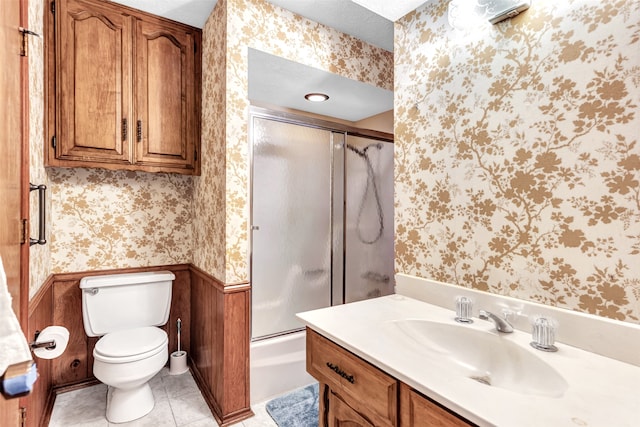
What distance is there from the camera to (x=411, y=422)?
796mm

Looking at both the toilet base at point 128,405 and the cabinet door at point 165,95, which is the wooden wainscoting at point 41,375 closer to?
the toilet base at point 128,405

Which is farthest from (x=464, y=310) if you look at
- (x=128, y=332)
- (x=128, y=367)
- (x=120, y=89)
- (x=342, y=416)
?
(x=120, y=89)

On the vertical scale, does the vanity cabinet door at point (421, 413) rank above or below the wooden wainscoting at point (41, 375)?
above

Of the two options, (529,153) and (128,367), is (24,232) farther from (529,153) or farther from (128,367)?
(529,153)

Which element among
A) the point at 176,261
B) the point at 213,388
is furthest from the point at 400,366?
the point at 176,261

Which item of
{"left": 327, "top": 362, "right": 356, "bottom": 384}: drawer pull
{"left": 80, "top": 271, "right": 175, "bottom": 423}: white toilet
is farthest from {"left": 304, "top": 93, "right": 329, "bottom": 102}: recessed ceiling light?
{"left": 327, "top": 362, "right": 356, "bottom": 384}: drawer pull

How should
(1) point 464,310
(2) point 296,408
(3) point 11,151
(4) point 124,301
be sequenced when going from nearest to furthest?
(3) point 11,151 → (1) point 464,310 → (2) point 296,408 → (4) point 124,301

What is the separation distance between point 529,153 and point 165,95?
6.95 ft

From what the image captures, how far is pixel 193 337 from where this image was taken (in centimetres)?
238

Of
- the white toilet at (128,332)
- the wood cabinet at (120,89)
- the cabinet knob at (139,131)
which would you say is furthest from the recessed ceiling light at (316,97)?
the white toilet at (128,332)

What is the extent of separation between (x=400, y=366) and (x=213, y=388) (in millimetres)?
1555

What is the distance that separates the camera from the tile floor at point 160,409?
178 centimetres

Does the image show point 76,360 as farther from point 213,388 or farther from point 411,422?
point 411,422

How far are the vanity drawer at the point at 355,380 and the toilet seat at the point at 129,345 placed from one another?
3.74 feet
